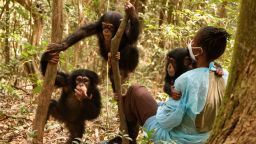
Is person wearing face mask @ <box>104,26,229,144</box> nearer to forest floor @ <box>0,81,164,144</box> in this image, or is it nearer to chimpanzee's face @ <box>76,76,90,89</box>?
forest floor @ <box>0,81,164,144</box>

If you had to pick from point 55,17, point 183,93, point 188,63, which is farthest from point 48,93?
point 188,63

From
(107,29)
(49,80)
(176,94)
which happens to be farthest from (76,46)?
(176,94)

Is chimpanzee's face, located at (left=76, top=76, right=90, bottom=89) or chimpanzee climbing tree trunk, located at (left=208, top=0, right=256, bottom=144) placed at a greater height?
chimpanzee climbing tree trunk, located at (left=208, top=0, right=256, bottom=144)

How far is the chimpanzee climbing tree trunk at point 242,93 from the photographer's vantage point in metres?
2.28

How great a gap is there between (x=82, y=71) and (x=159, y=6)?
528cm

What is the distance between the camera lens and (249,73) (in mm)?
2336

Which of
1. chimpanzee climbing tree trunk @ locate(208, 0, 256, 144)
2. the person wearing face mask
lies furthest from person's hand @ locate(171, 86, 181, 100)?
chimpanzee climbing tree trunk @ locate(208, 0, 256, 144)

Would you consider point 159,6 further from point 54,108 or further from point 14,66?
point 54,108

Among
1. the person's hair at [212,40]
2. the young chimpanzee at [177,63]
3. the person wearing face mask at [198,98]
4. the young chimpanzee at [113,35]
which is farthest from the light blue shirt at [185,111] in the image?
the young chimpanzee at [113,35]

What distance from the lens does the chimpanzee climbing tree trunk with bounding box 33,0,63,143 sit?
3.63 m

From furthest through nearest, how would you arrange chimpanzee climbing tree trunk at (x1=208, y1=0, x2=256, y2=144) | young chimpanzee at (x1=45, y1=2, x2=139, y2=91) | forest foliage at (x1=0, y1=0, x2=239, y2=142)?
1. forest foliage at (x1=0, y1=0, x2=239, y2=142)
2. young chimpanzee at (x1=45, y1=2, x2=139, y2=91)
3. chimpanzee climbing tree trunk at (x1=208, y1=0, x2=256, y2=144)

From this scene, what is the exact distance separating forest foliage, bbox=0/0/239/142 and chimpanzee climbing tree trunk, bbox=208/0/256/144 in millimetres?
2030

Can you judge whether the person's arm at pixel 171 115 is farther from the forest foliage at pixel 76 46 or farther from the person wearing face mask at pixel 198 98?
the forest foliage at pixel 76 46

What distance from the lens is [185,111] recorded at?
3.45 meters
